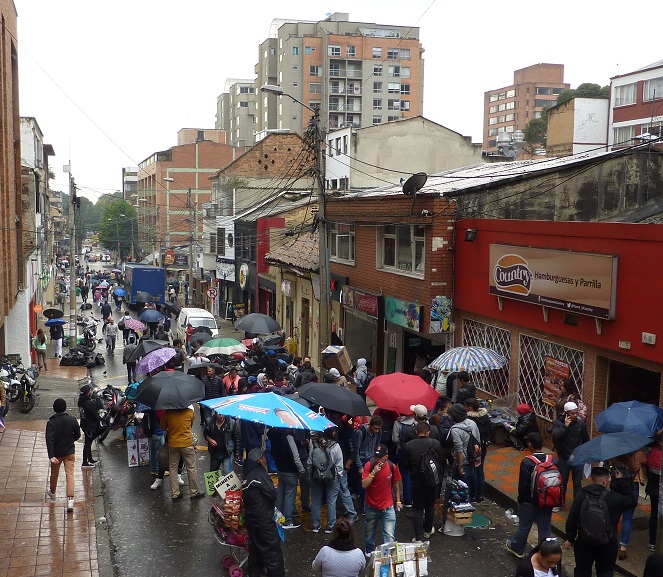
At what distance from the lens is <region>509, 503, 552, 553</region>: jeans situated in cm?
876

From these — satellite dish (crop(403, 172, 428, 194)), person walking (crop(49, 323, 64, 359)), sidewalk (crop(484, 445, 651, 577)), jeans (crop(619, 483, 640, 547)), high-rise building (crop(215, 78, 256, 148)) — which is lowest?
person walking (crop(49, 323, 64, 359))

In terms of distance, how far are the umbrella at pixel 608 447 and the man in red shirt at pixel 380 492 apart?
215cm

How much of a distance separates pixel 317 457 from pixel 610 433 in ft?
12.4

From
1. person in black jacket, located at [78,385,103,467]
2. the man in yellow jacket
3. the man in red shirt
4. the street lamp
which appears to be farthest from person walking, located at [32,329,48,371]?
the man in red shirt

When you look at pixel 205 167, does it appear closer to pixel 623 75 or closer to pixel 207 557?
pixel 623 75

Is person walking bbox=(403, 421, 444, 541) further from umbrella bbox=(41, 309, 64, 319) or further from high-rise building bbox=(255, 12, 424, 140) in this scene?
high-rise building bbox=(255, 12, 424, 140)

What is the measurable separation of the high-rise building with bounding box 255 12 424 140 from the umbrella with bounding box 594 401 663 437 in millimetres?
80161

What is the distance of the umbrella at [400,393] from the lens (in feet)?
36.3

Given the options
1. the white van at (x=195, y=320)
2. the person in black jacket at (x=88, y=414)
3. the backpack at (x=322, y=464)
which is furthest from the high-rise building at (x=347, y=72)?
the backpack at (x=322, y=464)

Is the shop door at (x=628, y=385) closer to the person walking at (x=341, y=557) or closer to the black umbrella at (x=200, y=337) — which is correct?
the person walking at (x=341, y=557)

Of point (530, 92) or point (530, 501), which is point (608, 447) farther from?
point (530, 92)

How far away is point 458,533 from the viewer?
1002 centimetres

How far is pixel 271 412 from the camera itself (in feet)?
30.2

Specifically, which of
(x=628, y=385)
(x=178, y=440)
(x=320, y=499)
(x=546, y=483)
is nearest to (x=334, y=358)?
(x=628, y=385)
